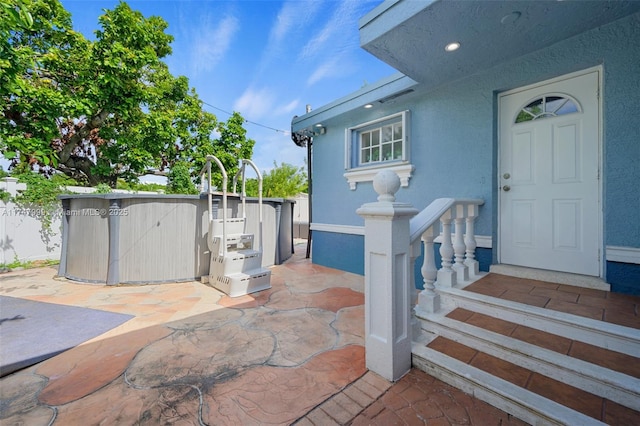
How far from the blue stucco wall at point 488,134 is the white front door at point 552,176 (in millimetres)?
111

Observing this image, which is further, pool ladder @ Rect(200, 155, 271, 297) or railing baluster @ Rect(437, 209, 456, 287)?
pool ladder @ Rect(200, 155, 271, 297)

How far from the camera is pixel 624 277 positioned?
83.1 inches

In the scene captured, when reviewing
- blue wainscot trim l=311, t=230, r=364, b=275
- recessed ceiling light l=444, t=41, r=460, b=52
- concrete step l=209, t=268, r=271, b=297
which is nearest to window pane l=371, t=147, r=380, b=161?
blue wainscot trim l=311, t=230, r=364, b=275

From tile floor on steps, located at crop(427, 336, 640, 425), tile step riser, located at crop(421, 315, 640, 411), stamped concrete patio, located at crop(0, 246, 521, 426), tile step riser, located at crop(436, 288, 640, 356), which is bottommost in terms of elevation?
stamped concrete patio, located at crop(0, 246, 521, 426)

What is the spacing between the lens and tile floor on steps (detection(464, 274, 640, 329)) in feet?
5.60

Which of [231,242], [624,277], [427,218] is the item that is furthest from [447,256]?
[231,242]

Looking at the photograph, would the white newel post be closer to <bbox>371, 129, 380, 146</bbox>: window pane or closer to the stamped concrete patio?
the stamped concrete patio

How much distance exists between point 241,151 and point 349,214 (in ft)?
29.0

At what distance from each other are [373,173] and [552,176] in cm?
209

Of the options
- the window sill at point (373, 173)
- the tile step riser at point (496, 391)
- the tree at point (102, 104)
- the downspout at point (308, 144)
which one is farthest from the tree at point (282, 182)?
the tile step riser at point (496, 391)

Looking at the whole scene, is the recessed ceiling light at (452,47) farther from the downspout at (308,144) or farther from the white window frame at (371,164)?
the downspout at (308,144)

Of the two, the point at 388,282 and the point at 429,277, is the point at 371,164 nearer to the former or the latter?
the point at 429,277

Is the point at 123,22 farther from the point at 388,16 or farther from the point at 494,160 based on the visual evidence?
the point at 494,160

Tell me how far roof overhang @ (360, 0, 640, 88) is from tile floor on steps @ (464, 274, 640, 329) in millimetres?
2218
